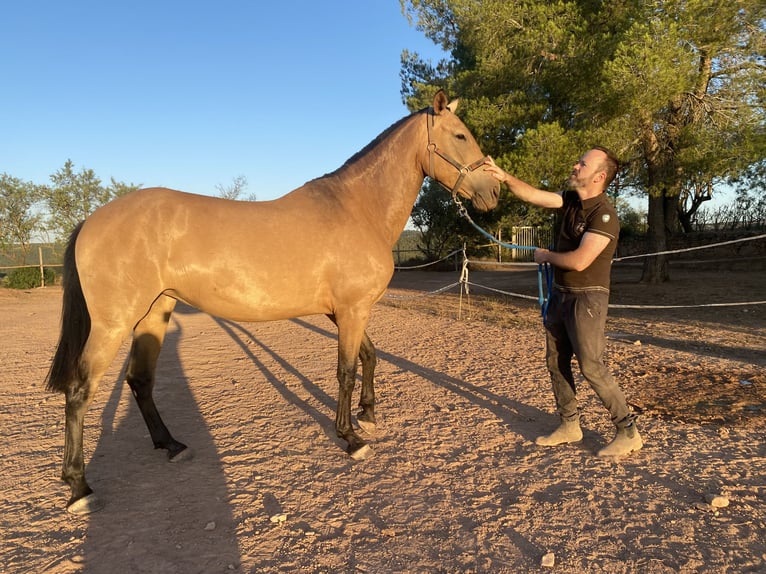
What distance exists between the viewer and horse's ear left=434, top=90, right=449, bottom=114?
3.14 meters

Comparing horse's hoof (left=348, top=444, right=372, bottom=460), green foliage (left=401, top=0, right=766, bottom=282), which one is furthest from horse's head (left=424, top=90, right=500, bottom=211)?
green foliage (left=401, top=0, right=766, bottom=282)

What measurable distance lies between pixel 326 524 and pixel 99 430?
8.17ft

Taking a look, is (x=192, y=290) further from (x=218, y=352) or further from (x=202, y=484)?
(x=218, y=352)

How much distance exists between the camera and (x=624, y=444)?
292 centimetres

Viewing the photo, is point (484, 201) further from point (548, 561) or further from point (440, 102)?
point (548, 561)

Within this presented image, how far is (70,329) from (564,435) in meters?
3.60

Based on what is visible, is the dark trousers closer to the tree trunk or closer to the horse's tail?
the horse's tail

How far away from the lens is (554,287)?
124 inches

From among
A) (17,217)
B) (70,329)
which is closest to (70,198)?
(17,217)

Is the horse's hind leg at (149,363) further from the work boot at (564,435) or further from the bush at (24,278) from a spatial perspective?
the bush at (24,278)

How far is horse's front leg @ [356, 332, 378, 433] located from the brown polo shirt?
5.48ft

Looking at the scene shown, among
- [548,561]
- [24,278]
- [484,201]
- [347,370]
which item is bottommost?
[548,561]

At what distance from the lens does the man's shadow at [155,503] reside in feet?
6.70

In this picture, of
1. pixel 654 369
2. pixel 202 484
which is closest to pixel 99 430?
pixel 202 484
